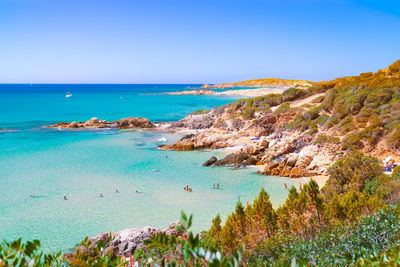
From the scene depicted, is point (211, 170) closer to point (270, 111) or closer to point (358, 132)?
point (358, 132)

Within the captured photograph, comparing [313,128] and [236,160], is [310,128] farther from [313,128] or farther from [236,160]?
[236,160]

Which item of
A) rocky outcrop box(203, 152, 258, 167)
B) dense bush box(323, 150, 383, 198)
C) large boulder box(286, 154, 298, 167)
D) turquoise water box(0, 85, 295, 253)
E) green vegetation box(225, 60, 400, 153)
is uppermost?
green vegetation box(225, 60, 400, 153)

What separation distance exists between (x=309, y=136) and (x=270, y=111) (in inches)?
459

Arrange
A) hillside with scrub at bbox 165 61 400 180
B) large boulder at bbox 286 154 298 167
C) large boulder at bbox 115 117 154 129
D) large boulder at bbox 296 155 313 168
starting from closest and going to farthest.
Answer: hillside with scrub at bbox 165 61 400 180 → large boulder at bbox 296 155 313 168 → large boulder at bbox 286 154 298 167 → large boulder at bbox 115 117 154 129

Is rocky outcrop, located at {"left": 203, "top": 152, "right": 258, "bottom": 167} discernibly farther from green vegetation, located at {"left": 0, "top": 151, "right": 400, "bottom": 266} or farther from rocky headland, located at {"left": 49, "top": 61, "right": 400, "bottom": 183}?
green vegetation, located at {"left": 0, "top": 151, "right": 400, "bottom": 266}

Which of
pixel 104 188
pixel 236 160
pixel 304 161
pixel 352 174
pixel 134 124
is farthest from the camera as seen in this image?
pixel 134 124

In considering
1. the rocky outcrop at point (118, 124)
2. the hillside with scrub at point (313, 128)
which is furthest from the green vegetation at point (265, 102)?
the rocky outcrop at point (118, 124)

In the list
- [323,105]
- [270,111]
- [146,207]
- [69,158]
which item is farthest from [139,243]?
[270,111]

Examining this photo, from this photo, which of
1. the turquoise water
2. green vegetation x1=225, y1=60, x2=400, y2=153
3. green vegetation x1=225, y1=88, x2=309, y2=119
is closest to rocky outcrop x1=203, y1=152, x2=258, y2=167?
the turquoise water

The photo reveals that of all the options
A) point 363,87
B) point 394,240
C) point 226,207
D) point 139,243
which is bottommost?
point 226,207

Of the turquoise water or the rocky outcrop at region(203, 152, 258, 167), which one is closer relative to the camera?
the turquoise water

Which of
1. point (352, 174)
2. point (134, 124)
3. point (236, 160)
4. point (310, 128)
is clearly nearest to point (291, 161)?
point (236, 160)

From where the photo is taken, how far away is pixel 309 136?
2772 cm

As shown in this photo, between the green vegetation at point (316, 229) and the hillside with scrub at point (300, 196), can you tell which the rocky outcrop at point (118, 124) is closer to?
the hillside with scrub at point (300, 196)
